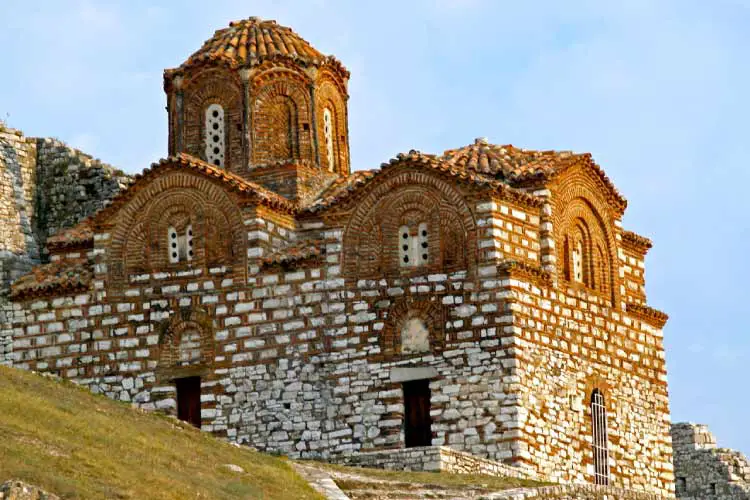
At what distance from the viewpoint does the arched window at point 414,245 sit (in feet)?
134

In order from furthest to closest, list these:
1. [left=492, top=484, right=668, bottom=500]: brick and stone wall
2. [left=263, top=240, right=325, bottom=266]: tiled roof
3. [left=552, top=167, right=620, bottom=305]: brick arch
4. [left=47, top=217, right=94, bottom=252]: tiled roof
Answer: [left=47, top=217, right=94, bottom=252]: tiled roof, [left=552, top=167, right=620, bottom=305]: brick arch, [left=263, top=240, right=325, bottom=266]: tiled roof, [left=492, top=484, right=668, bottom=500]: brick and stone wall

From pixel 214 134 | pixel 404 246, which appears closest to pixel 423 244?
pixel 404 246

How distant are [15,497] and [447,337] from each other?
14966 millimetres

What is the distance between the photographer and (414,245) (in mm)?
40844

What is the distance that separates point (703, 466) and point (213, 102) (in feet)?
50.8

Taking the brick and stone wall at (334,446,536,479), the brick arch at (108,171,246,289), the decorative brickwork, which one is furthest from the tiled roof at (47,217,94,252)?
the brick and stone wall at (334,446,536,479)

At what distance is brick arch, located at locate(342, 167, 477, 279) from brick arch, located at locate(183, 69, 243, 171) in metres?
3.91

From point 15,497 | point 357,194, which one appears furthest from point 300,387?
point 15,497

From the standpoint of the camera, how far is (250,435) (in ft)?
134

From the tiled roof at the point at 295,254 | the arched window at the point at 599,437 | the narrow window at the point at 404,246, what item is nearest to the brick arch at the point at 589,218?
the arched window at the point at 599,437

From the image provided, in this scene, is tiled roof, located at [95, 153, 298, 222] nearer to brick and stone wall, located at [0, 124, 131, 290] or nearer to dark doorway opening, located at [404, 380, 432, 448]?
brick and stone wall, located at [0, 124, 131, 290]

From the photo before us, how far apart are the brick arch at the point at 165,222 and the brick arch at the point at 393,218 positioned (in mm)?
2323

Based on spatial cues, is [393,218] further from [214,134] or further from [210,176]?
[214,134]

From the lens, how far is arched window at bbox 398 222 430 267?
1604 inches
